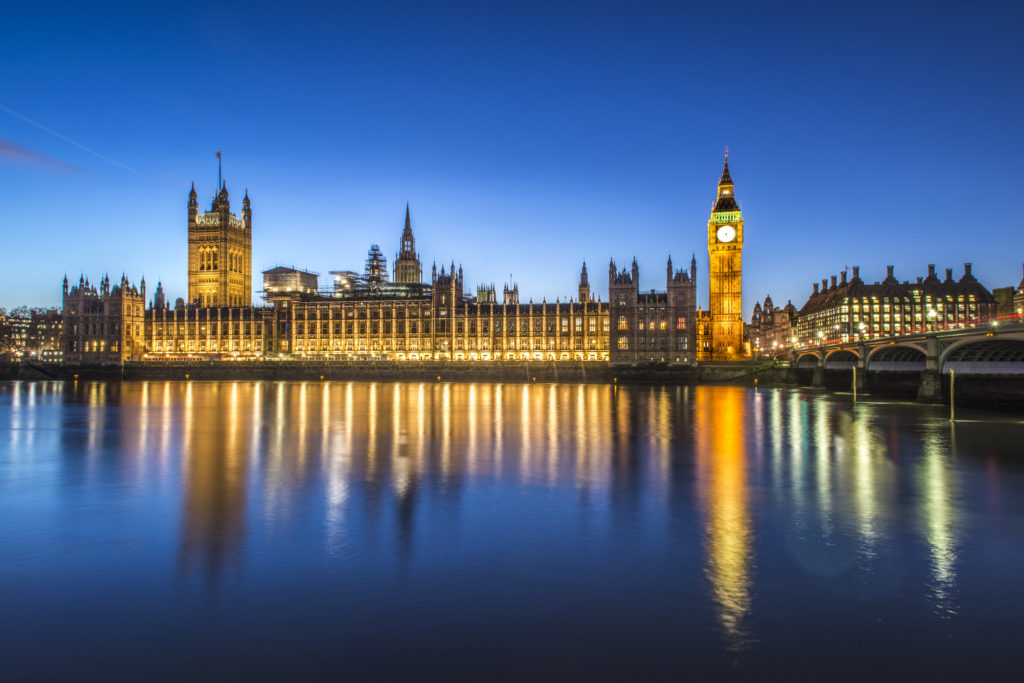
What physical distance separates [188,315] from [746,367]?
102689 mm

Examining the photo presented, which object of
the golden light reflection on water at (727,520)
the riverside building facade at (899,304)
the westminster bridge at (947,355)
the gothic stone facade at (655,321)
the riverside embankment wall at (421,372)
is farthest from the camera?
the riverside building facade at (899,304)

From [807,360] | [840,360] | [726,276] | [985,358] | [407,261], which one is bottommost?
[807,360]

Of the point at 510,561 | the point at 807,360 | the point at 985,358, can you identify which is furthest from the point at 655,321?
the point at 510,561

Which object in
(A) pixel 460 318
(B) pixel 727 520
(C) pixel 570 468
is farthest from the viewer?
(A) pixel 460 318

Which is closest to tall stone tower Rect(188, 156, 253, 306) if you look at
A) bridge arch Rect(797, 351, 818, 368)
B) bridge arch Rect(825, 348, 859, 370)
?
bridge arch Rect(797, 351, 818, 368)

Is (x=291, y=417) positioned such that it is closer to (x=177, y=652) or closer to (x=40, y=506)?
(x=40, y=506)

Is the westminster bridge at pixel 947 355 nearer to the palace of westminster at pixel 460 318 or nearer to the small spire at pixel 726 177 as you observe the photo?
the palace of westminster at pixel 460 318

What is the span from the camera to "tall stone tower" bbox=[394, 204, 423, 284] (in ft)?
484

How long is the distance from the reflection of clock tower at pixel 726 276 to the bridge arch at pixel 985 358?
5892 cm

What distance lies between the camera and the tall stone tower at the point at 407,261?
148 metres

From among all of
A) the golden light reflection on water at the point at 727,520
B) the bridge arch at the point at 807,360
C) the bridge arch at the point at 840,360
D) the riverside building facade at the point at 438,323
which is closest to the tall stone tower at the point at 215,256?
the riverside building facade at the point at 438,323

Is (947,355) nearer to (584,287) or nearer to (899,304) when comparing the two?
(584,287)

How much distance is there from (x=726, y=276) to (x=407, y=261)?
72119 millimetres

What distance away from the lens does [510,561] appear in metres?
12.5
